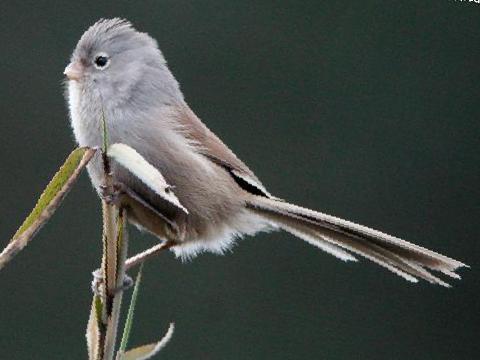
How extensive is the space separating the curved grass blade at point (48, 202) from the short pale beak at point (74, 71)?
0.94 m

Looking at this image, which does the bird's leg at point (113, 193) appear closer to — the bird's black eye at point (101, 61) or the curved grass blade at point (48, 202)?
the curved grass blade at point (48, 202)

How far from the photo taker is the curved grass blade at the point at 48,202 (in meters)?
0.69

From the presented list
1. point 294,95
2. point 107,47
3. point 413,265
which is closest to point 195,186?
point 107,47

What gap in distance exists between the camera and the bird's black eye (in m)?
1.73

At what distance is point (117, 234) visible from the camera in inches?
33.2

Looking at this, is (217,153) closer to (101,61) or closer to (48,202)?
(101,61)

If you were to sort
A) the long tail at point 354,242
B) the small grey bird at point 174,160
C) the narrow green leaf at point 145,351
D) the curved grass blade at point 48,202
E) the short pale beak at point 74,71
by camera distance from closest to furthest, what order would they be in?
the curved grass blade at point 48,202 < the narrow green leaf at point 145,351 < the long tail at point 354,242 < the small grey bird at point 174,160 < the short pale beak at point 74,71

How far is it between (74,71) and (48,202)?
1.01m

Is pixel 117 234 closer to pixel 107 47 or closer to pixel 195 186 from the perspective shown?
pixel 107 47

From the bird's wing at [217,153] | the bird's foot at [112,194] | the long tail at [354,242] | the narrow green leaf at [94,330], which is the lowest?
the narrow green leaf at [94,330]

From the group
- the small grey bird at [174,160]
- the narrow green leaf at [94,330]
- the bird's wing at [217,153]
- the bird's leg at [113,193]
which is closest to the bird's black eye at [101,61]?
the small grey bird at [174,160]

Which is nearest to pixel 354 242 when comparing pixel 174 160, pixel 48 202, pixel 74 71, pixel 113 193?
pixel 174 160

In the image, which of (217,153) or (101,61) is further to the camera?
(217,153)

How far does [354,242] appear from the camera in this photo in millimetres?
1588
